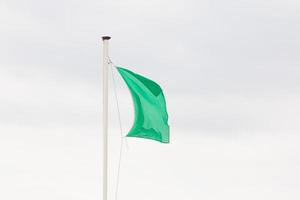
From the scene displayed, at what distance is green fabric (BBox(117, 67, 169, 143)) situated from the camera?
22.9m

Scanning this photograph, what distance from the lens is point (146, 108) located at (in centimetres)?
2331

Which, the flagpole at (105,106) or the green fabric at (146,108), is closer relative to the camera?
the flagpole at (105,106)

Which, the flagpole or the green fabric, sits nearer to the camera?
the flagpole

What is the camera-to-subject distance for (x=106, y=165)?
2030 cm

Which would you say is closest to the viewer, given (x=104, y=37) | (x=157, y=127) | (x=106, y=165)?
(x=106, y=165)

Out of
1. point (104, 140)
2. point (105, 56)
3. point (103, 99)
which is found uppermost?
point (105, 56)

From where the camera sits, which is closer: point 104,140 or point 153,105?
point 104,140

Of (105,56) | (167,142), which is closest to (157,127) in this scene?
(167,142)

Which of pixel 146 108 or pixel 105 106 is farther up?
pixel 146 108

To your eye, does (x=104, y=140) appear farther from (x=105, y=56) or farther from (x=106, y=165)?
(x=105, y=56)

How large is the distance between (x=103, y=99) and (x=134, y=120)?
7.12 ft

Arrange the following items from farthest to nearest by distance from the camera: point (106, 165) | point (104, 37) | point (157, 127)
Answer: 1. point (157, 127)
2. point (104, 37)
3. point (106, 165)

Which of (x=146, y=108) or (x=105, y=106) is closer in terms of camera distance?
(x=105, y=106)

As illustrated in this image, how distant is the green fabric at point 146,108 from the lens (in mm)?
22938
